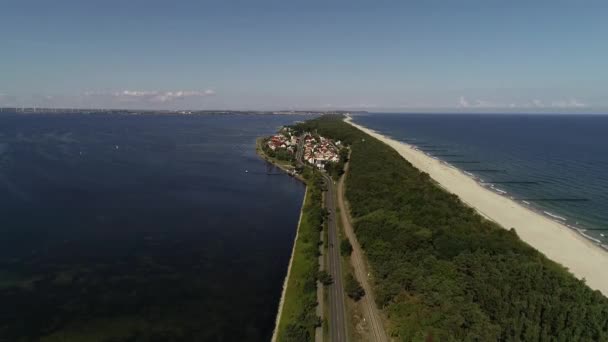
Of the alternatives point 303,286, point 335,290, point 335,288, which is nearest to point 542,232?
point 335,288

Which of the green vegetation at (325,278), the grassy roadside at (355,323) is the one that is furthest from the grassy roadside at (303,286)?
the grassy roadside at (355,323)

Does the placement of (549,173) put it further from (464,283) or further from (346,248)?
A: (464,283)

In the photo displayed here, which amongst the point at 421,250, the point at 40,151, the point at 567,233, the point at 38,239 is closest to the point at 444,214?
the point at 421,250

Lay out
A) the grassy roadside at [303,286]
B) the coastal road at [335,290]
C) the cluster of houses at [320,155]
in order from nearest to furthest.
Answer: the grassy roadside at [303,286], the coastal road at [335,290], the cluster of houses at [320,155]

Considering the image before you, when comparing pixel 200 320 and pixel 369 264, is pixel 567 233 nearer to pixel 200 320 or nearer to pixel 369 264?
pixel 369 264

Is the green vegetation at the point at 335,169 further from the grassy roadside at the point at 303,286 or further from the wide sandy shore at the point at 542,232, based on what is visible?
the grassy roadside at the point at 303,286

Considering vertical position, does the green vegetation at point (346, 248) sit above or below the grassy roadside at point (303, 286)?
above

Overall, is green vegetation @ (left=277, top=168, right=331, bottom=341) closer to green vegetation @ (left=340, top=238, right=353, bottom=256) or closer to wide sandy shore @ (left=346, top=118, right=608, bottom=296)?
green vegetation @ (left=340, top=238, right=353, bottom=256)

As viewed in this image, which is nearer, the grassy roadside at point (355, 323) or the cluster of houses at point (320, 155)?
the grassy roadside at point (355, 323)
